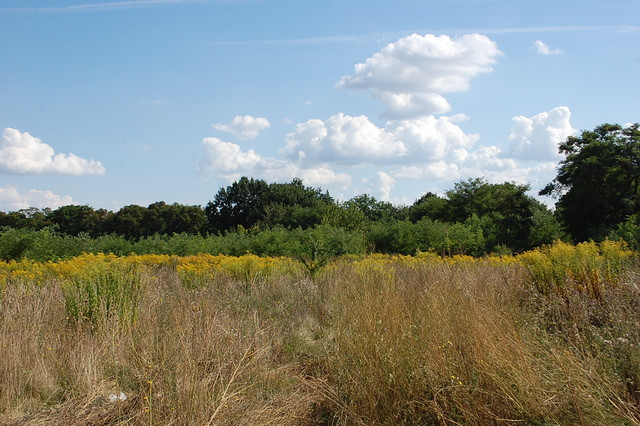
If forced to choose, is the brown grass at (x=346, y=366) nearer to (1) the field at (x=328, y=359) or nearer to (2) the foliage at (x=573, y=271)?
(1) the field at (x=328, y=359)

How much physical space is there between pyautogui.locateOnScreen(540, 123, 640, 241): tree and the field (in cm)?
2074

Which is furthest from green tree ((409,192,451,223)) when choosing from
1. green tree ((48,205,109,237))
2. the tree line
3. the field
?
green tree ((48,205,109,237))

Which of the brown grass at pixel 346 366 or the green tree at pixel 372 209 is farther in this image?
the green tree at pixel 372 209

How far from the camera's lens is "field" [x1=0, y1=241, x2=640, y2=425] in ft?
11.4

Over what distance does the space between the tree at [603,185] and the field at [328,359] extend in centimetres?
2074

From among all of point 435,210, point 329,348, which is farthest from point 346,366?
point 435,210

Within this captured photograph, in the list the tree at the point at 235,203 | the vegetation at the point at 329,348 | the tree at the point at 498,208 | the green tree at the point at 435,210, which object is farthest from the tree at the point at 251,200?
the vegetation at the point at 329,348

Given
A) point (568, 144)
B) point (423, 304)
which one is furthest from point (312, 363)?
point (568, 144)

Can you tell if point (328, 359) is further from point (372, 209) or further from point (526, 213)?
point (372, 209)

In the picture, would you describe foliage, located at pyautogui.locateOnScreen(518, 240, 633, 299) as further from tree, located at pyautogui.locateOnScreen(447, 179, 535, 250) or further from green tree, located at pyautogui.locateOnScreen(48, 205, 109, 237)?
green tree, located at pyautogui.locateOnScreen(48, 205, 109, 237)

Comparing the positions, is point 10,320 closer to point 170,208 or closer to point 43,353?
point 43,353

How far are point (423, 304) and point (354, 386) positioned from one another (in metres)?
1.35

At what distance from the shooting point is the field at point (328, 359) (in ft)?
11.4

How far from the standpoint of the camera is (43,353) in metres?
4.84
